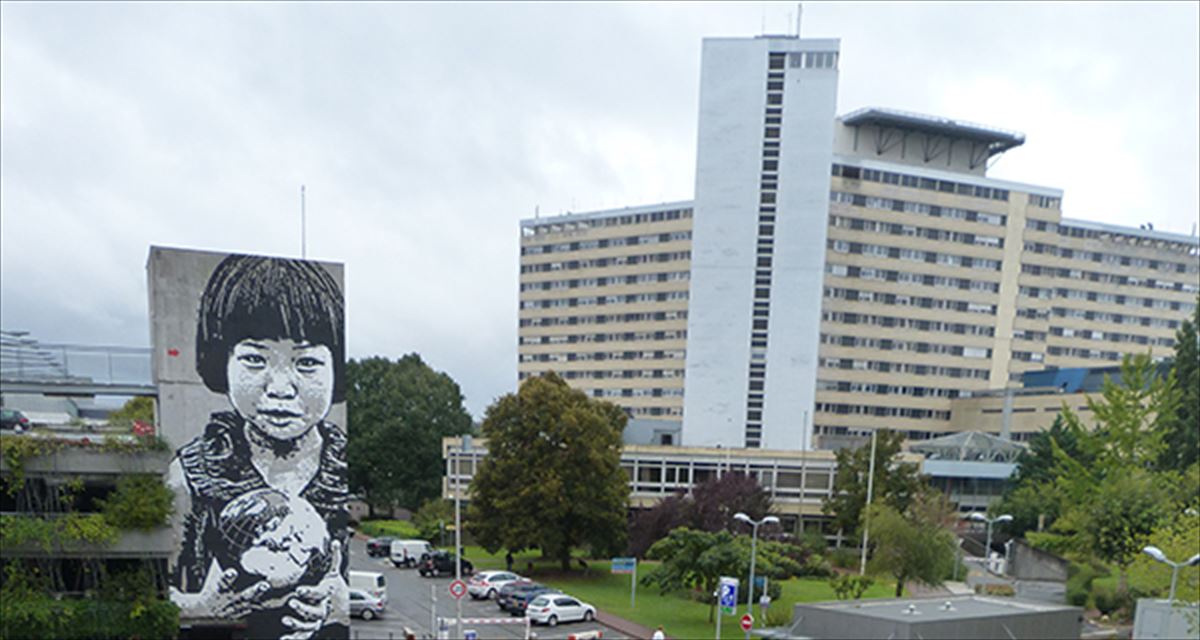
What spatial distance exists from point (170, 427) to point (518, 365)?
6207 centimetres

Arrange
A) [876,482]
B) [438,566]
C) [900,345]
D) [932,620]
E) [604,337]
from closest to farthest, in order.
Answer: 1. [932,620]
2. [438,566]
3. [876,482]
4. [900,345]
5. [604,337]

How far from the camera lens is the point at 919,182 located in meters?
65.6

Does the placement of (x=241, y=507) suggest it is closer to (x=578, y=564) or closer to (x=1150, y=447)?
(x=578, y=564)

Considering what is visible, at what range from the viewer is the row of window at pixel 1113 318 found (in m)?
73.1

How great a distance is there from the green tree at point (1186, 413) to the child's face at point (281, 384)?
137 ft

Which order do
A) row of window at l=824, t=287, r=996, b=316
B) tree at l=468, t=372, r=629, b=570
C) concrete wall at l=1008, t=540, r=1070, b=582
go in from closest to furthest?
tree at l=468, t=372, r=629, b=570
concrete wall at l=1008, t=540, r=1070, b=582
row of window at l=824, t=287, r=996, b=316

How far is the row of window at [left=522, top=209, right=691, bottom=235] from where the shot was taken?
233 ft

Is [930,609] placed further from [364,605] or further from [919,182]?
[919,182]

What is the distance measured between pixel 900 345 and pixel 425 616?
51.0m

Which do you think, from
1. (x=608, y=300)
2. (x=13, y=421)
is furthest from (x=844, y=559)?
(x=608, y=300)

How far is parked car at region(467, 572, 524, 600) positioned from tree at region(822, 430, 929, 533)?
19.7 metres

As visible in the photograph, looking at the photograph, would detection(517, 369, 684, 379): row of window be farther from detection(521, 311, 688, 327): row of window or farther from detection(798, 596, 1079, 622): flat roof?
detection(798, 596, 1079, 622): flat roof

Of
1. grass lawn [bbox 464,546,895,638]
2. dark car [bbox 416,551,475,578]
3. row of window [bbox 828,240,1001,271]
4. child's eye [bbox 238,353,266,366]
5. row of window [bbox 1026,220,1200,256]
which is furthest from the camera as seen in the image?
row of window [bbox 1026,220,1200,256]

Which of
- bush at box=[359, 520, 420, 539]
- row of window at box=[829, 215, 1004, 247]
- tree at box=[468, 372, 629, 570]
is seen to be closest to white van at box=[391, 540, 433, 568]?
tree at box=[468, 372, 629, 570]
